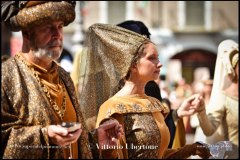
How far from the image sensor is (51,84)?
2.23 metres

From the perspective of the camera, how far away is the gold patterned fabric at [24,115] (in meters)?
2.03

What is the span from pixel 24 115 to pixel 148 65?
0.83 m

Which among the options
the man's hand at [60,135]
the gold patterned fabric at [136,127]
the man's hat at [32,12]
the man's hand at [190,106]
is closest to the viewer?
the man's hand at [60,135]

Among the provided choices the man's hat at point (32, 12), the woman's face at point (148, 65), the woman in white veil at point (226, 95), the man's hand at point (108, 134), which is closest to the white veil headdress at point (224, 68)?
the woman in white veil at point (226, 95)

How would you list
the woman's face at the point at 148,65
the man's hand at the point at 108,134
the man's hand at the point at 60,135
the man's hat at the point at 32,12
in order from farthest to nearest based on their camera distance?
1. the woman's face at the point at 148,65
2. the man's hand at the point at 108,134
3. the man's hat at the point at 32,12
4. the man's hand at the point at 60,135

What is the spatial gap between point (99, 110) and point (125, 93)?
154 mm

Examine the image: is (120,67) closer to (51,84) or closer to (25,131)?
(51,84)

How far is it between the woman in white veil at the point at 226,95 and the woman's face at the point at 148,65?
1055 mm

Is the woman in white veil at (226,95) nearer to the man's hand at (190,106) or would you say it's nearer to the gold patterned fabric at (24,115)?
the man's hand at (190,106)

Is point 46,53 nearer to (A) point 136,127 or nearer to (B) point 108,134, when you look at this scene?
(B) point 108,134

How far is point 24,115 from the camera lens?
207 cm

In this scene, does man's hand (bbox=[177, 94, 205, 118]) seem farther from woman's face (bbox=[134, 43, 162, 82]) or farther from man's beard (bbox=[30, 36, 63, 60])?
man's beard (bbox=[30, 36, 63, 60])

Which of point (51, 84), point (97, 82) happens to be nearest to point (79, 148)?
point (51, 84)

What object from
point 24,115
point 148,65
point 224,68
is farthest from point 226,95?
point 24,115
